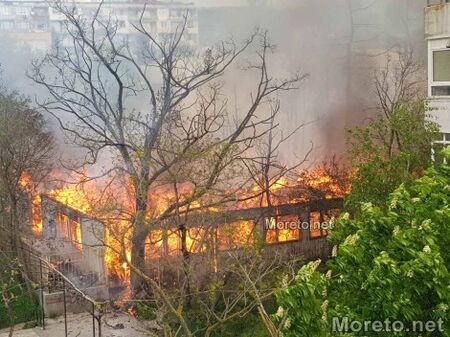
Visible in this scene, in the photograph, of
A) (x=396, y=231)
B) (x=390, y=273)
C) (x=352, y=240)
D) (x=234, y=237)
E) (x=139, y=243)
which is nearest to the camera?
(x=390, y=273)

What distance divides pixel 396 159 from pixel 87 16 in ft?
83.6

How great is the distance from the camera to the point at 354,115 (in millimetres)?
33688

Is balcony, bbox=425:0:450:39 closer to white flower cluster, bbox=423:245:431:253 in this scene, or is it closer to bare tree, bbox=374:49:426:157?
white flower cluster, bbox=423:245:431:253

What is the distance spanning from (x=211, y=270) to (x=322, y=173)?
11972mm

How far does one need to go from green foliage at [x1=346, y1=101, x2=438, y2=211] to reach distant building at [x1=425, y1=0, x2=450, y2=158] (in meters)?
0.44

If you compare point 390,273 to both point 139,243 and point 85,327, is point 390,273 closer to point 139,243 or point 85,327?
point 85,327

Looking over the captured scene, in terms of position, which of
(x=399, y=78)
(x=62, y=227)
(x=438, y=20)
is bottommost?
(x=62, y=227)

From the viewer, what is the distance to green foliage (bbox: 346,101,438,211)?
1498 centimetres

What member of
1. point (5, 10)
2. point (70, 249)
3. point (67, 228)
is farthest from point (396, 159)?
point (5, 10)

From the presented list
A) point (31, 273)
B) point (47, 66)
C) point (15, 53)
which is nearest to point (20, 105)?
point (31, 273)

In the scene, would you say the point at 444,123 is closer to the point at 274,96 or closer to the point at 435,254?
the point at 435,254

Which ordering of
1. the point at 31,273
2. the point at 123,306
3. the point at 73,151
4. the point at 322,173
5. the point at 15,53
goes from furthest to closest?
the point at 15,53 → the point at 73,151 → the point at 322,173 → the point at 31,273 → the point at 123,306

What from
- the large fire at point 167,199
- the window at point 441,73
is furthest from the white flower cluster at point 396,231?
the large fire at point 167,199

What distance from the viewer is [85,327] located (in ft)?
56.5
